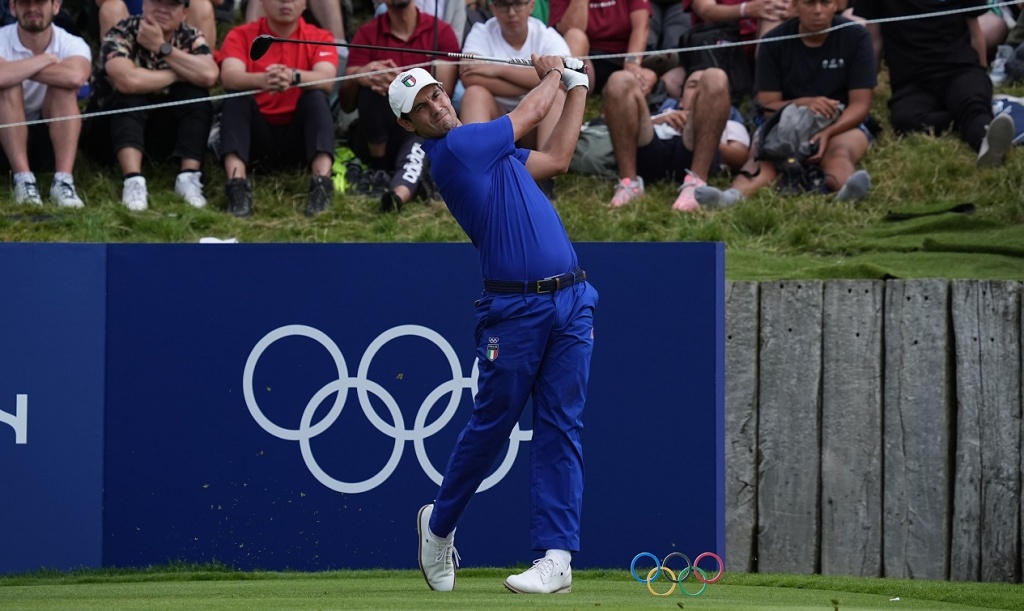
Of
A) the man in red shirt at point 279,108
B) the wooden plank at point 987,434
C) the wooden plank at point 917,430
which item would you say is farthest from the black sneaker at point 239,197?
the wooden plank at point 987,434

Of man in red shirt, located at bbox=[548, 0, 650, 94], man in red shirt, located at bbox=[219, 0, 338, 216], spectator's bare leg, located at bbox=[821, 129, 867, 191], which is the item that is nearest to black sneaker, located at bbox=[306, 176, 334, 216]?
man in red shirt, located at bbox=[219, 0, 338, 216]

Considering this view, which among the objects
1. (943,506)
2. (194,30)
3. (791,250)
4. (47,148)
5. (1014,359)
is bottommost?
(943,506)

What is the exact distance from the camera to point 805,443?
21.9 feet

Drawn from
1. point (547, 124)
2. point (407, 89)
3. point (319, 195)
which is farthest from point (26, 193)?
point (407, 89)

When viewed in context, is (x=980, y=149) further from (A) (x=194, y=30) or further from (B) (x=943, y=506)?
(A) (x=194, y=30)

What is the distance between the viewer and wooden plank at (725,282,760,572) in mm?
6719

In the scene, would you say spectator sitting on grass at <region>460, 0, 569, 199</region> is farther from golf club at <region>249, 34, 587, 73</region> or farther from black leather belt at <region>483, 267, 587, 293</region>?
black leather belt at <region>483, 267, 587, 293</region>

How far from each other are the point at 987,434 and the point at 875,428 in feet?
1.67

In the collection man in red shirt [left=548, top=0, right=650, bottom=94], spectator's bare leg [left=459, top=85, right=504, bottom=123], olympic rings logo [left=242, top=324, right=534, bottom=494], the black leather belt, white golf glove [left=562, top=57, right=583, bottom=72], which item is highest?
man in red shirt [left=548, top=0, right=650, bottom=94]

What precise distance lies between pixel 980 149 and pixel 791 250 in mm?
1824

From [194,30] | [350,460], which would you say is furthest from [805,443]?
[194,30]

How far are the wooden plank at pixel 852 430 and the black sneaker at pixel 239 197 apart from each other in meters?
4.43

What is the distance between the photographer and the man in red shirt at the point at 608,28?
424 inches

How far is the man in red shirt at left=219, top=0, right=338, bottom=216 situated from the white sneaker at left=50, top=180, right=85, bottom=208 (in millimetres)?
1021
